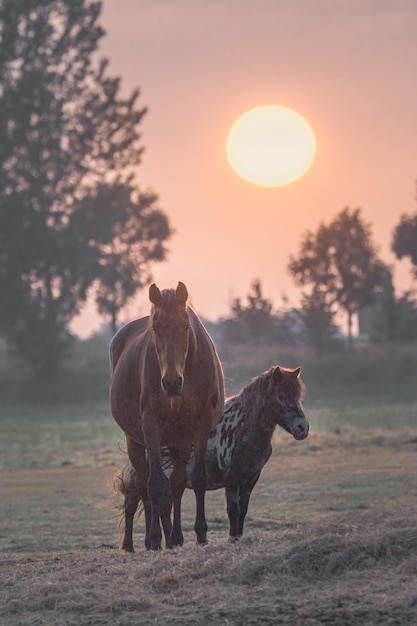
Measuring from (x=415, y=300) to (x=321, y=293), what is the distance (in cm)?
839

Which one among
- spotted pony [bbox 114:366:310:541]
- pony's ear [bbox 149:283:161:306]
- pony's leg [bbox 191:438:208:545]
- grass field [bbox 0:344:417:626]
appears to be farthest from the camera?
spotted pony [bbox 114:366:310:541]

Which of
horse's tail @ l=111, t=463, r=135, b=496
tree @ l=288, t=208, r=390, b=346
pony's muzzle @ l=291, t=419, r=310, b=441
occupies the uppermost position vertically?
tree @ l=288, t=208, r=390, b=346

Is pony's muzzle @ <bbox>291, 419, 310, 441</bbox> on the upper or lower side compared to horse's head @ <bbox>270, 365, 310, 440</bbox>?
lower

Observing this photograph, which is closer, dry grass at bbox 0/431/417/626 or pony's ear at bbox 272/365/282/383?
dry grass at bbox 0/431/417/626

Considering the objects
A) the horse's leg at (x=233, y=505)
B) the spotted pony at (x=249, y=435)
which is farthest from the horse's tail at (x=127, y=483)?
the horse's leg at (x=233, y=505)

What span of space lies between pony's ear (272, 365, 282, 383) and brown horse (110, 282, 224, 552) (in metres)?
0.73

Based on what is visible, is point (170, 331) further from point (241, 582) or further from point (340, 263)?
point (340, 263)

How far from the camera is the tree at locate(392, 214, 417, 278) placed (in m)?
87.6

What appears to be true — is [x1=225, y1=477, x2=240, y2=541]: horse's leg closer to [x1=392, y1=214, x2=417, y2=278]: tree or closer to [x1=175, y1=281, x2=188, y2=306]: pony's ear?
[x1=175, y1=281, x2=188, y2=306]: pony's ear

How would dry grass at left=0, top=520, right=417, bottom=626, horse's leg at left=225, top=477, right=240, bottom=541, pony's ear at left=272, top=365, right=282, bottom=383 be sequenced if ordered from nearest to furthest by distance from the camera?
dry grass at left=0, top=520, right=417, bottom=626 < horse's leg at left=225, top=477, right=240, bottom=541 < pony's ear at left=272, top=365, right=282, bottom=383

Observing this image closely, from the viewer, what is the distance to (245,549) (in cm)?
969

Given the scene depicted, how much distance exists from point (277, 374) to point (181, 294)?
206 centimetres

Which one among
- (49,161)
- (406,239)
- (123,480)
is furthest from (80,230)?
(123,480)

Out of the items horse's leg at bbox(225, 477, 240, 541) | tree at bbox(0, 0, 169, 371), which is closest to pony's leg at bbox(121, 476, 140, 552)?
horse's leg at bbox(225, 477, 240, 541)
